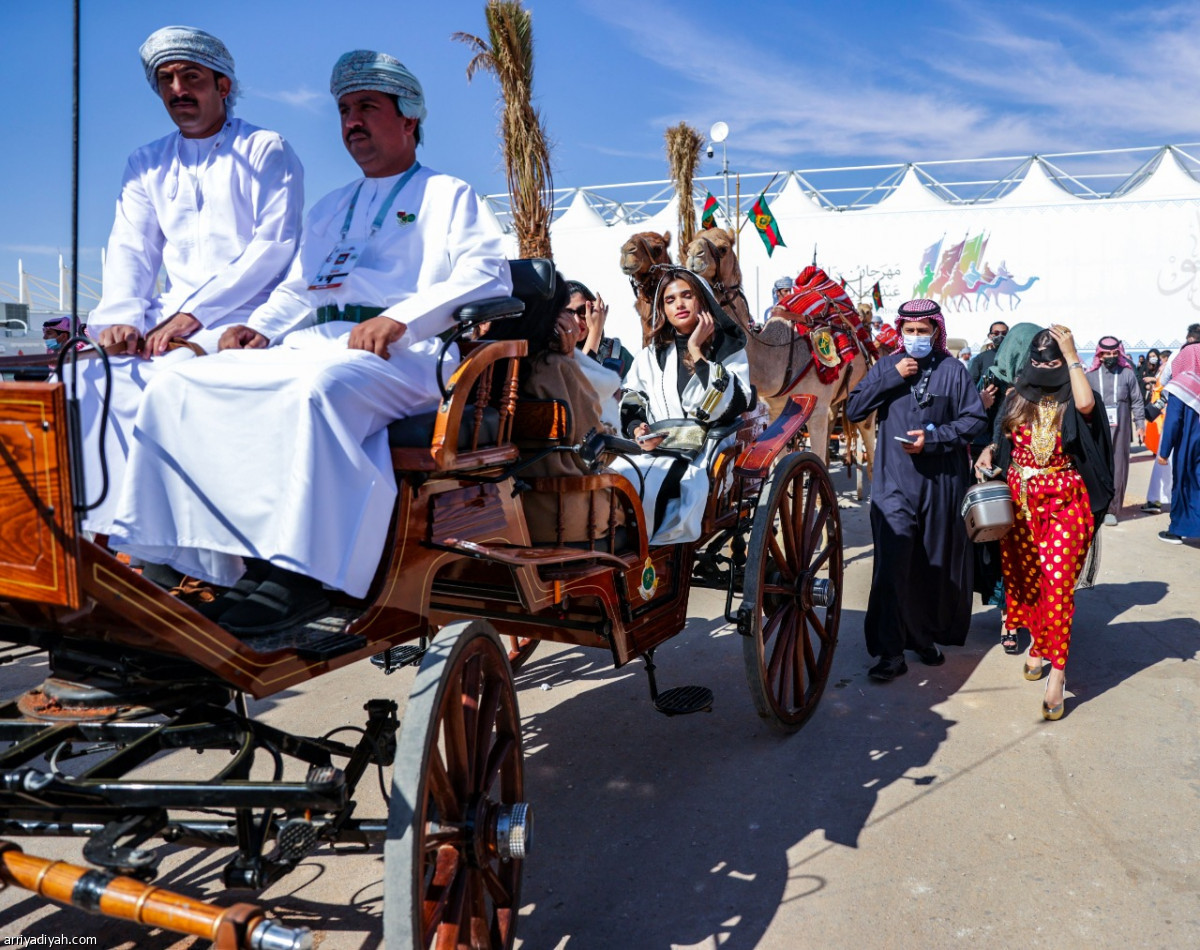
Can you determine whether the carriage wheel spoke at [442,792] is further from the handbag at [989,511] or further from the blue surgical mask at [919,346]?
the blue surgical mask at [919,346]

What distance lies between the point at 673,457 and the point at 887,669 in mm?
1687

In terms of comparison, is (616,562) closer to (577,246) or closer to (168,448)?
(168,448)

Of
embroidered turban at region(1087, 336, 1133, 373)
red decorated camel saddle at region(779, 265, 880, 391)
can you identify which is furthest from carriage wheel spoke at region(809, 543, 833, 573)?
embroidered turban at region(1087, 336, 1133, 373)

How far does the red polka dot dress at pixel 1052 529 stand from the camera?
167 inches

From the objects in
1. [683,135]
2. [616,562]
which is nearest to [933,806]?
[616,562]

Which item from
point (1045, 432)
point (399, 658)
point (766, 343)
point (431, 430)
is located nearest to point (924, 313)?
point (1045, 432)

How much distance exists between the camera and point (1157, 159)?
1888cm

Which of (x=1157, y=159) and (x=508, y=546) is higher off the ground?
(x=1157, y=159)

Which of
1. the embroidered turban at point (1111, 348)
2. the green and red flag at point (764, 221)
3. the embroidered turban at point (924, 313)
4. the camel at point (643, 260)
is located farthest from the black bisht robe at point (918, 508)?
the green and red flag at point (764, 221)

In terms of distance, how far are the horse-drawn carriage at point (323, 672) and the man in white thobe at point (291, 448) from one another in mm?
95

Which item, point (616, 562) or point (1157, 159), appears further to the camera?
point (1157, 159)

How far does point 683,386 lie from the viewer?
432 centimetres

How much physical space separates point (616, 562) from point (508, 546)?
43cm

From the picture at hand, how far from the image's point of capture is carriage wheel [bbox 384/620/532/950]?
1.76 metres
